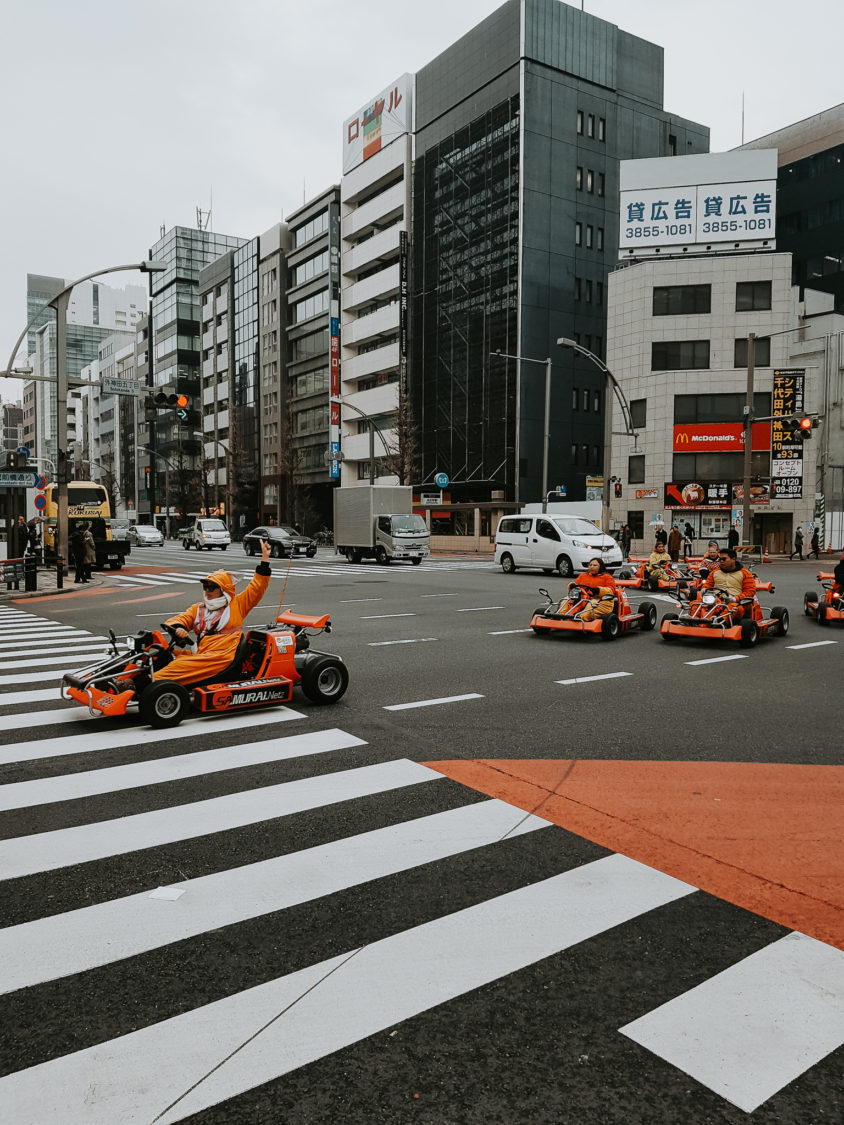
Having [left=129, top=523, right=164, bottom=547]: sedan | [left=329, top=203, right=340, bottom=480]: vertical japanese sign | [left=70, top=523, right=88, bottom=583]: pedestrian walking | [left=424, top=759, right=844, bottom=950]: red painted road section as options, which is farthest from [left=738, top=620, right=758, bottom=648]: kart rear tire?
[left=329, top=203, right=340, bottom=480]: vertical japanese sign

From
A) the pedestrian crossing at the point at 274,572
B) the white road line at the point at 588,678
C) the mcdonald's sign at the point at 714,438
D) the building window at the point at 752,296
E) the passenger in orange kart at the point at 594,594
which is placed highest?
the building window at the point at 752,296

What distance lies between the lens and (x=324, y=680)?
797cm

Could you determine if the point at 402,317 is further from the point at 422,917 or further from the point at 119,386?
the point at 422,917

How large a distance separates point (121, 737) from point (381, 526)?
27.4 meters

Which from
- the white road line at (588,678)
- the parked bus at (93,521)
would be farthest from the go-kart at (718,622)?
the parked bus at (93,521)

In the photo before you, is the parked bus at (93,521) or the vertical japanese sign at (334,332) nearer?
the parked bus at (93,521)

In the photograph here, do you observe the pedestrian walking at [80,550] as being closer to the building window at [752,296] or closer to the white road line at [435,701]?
the white road line at [435,701]

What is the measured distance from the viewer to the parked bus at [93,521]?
29.2m

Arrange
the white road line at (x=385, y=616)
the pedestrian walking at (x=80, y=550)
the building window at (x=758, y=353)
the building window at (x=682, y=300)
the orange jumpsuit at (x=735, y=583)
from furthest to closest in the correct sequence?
the building window at (x=682, y=300)
the building window at (x=758, y=353)
the pedestrian walking at (x=80, y=550)
the white road line at (x=385, y=616)
the orange jumpsuit at (x=735, y=583)

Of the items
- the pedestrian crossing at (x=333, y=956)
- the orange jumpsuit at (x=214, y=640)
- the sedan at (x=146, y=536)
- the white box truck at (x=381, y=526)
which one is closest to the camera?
the pedestrian crossing at (x=333, y=956)

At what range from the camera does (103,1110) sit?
2408 millimetres

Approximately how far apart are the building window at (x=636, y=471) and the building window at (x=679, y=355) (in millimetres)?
5153

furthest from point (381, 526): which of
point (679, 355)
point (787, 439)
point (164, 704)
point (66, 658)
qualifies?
point (164, 704)

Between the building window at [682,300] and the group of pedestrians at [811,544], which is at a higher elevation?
the building window at [682,300]
